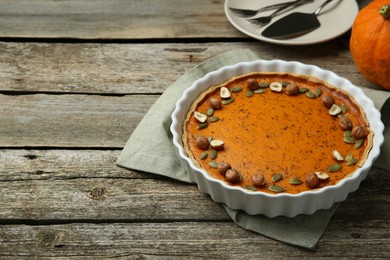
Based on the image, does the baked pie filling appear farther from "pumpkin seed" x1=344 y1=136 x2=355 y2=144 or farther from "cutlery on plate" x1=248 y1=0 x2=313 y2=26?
"cutlery on plate" x1=248 y1=0 x2=313 y2=26

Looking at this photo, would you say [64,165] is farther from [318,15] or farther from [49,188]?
[318,15]

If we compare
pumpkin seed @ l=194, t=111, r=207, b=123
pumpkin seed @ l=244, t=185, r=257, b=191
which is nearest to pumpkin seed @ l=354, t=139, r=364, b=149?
pumpkin seed @ l=244, t=185, r=257, b=191

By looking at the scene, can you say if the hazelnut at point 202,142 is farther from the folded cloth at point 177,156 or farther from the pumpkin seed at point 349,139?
the pumpkin seed at point 349,139

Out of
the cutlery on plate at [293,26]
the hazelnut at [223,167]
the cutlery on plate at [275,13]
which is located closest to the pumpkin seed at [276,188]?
the hazelnut at [223,167]

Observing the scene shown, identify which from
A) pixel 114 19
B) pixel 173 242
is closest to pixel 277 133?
pixel 173 242

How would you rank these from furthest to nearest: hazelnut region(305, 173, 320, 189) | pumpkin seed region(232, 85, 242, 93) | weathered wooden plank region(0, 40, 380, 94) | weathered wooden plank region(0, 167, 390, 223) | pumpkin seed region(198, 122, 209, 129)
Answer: weathered wooden plank region(0, 40, 380, 94) < pumpkin seed region(232, 85, 242, 93) < pumpkin seed region(198, 122, 209, 129) < weathered wooden plank region(0, 167, 390, 223) < hazelnut region(305, 173, 320, 189)

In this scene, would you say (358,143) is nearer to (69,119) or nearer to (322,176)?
(322,176)

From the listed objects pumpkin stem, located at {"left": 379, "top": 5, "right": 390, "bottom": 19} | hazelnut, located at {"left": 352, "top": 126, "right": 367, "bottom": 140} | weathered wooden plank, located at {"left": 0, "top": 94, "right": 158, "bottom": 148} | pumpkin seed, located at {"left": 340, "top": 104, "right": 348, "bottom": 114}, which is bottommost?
weathered wooden plank, located at {"left": 0, "top": 94, "right": 158, "bottom": 148}
